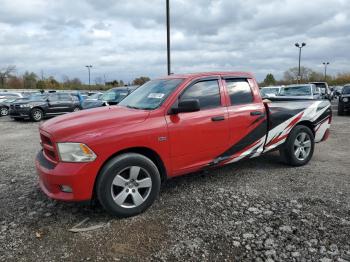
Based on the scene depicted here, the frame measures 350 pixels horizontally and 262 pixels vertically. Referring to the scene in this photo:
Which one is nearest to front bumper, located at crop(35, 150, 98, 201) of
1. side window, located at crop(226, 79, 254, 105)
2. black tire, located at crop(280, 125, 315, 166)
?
side window, located at crop(226, 79, 254, 105)

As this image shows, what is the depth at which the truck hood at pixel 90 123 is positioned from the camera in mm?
3850

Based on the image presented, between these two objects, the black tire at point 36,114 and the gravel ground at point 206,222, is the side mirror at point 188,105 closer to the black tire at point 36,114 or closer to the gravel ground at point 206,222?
the gravel ground at point 206,222

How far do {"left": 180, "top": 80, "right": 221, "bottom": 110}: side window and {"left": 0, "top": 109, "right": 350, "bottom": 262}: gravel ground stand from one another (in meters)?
1.30

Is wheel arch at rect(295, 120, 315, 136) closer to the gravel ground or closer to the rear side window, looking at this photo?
the gravel ground

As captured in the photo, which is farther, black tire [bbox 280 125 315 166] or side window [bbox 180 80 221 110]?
black tire [bbox 280 125 315 166]

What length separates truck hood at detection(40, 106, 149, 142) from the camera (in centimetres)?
385

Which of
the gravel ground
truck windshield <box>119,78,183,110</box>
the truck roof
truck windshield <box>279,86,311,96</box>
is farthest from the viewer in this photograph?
truck windshield <box>279,86,311,96</box>

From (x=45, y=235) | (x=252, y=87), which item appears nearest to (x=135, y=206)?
(x=45, y=235)

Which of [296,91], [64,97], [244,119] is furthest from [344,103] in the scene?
[64,97]

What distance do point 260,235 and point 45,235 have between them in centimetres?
242

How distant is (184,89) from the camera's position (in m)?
4.67

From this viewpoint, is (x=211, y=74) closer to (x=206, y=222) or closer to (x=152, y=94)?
(x=152, y=94)

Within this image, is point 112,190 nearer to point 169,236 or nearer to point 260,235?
point 169,236

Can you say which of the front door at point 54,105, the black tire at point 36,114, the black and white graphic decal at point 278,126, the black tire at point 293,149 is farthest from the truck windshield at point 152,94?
the front door at point 54,105
